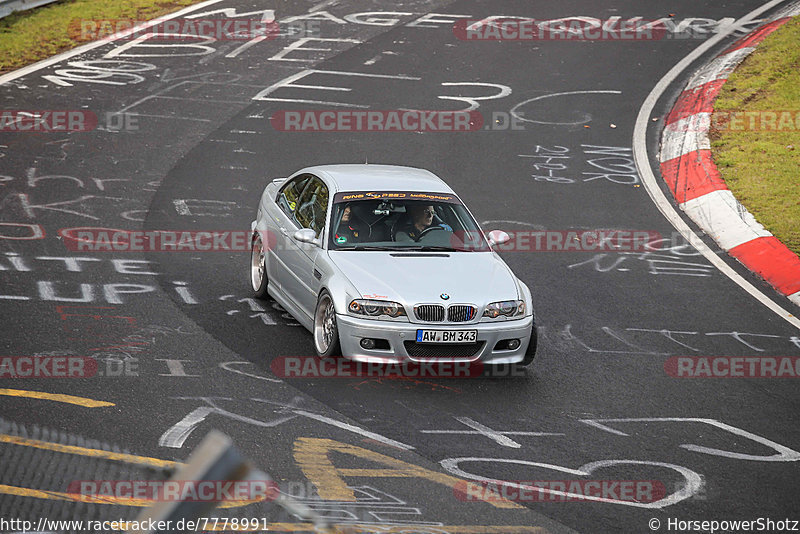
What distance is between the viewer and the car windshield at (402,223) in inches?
372

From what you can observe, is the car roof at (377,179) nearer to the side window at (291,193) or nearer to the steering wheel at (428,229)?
the side window at (291,193)

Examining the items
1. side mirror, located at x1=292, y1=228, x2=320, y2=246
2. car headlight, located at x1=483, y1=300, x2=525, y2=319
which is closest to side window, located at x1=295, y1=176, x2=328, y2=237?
side mirror, located at x1=292, y1=228, x2=320, y2=246

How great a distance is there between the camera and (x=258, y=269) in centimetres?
1080

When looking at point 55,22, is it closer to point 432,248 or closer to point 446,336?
point 432,248

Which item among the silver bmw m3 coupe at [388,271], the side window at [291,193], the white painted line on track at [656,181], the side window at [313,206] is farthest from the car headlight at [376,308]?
the white painted line on track at [656,181]

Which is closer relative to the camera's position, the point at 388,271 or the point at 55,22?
the point at 388,271

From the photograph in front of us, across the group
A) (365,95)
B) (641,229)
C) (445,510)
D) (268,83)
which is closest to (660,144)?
(641,229)

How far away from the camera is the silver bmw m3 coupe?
332 inches

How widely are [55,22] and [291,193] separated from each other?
13.3 metres

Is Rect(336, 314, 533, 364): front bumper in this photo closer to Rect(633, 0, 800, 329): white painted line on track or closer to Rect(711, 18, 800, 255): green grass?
Rect(633, 0, 800, 329): white painted line on track

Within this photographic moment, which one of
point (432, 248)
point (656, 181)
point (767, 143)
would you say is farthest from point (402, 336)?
point (767, 143)

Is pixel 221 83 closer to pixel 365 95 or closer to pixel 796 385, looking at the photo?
pixel 365 95

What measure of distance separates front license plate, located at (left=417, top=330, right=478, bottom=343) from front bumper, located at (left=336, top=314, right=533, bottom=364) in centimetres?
3

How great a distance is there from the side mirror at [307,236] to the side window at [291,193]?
103 cm
